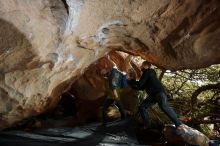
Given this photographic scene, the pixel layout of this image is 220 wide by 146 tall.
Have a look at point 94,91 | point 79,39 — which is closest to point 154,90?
point 79,39

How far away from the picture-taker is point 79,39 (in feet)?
18.0

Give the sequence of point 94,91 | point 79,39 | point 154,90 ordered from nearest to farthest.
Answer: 1. point 79,39
2. point 154,90
3. point 94,91

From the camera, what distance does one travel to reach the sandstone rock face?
185 inches

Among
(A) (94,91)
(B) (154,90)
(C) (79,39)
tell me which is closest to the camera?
(C) (79,39)

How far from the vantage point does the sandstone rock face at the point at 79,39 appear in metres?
4.69

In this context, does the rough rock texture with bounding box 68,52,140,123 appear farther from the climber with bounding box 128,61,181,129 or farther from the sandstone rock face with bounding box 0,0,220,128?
the climber with bounding box 128,61,181,129

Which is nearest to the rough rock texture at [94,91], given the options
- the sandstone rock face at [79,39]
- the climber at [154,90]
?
the sandstone rock face at [79,39]

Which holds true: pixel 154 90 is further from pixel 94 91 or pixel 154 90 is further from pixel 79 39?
pixel 94 91

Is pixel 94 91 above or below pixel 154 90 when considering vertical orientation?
above

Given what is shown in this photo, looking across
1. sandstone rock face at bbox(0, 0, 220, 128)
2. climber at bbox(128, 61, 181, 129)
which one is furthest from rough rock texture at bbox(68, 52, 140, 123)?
climber at bbox(128, 61, 181, 129)

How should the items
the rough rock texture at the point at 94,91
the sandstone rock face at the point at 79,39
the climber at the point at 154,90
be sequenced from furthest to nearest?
the rough rock texture at the point at 94,91 < the climber at the point at 154,90 < the sandstone rock face at the point at 79,39

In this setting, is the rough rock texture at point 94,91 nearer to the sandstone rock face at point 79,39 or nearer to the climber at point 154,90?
the sandstone rock face at point 79,39

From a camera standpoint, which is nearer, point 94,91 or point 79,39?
point 79,39

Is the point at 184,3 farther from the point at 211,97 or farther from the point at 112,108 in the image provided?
the point at 211,97
